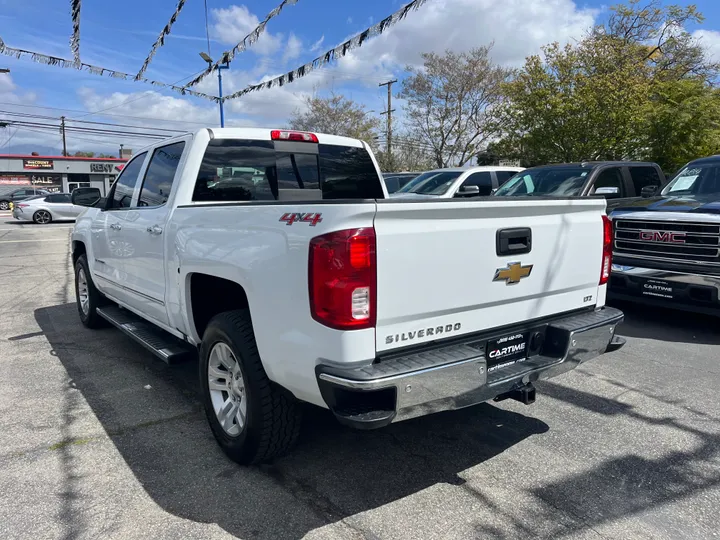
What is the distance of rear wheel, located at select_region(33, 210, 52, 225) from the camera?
2533 centimetres

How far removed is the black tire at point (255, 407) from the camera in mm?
3012

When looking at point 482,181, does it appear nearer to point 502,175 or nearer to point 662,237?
point 502,175

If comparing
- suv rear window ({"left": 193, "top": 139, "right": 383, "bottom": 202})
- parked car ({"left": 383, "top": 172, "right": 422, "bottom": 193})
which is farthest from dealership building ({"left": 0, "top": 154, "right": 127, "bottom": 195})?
suv rear window ({"left": 193, "top": 139, "right": 383, "bottom": 202})

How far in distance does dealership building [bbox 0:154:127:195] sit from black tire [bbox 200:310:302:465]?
53694mm

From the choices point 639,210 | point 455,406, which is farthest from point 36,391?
point 639,210

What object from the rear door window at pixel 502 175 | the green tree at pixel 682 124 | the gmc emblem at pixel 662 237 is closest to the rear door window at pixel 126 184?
the gmc emblem at pixel 662 237

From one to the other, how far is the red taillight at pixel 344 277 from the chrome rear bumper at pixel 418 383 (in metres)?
0.25

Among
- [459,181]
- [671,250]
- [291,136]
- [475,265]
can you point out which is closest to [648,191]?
[671,250]

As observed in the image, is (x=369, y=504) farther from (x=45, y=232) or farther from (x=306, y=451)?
(x=45, y=232)

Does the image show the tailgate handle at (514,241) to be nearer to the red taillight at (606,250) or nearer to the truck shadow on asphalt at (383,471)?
the red taillight at (606,250)

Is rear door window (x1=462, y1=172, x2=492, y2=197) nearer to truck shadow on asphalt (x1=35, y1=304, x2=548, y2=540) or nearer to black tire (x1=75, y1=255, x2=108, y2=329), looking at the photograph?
black tire (x1=75, y1=255, x2=108, y2=329)

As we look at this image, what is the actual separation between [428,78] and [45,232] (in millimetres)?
18530

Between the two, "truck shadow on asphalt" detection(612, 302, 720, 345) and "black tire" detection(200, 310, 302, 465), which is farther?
"truck shadow on asphalt" detection(612, 302, 720, 345)

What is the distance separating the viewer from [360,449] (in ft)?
11.7
